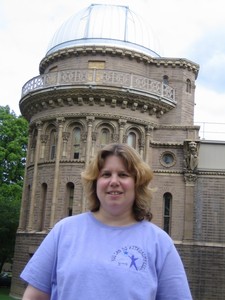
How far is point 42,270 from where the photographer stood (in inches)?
113

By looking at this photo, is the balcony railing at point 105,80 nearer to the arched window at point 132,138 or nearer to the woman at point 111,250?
the arched window at point 132,138

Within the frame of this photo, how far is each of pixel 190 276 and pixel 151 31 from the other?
15.9 metres

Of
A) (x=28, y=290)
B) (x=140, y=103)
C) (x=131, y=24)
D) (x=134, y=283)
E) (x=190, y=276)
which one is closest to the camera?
(x=134, y=283)

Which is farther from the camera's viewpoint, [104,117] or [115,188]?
[104,117]

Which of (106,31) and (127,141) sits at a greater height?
(106,31)

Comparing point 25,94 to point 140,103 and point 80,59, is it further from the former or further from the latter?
point 140,103

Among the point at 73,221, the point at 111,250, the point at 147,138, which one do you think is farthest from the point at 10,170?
the point at 111,250

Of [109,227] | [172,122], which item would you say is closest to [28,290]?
[109,227]

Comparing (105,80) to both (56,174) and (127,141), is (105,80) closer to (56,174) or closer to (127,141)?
(127,141)

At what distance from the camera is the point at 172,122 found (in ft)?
87.7

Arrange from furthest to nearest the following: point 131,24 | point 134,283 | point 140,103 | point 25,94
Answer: point 131,24
point 25,94
point 140,103
point 134,283

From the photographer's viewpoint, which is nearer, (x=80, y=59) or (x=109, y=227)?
(x=109, y=227)

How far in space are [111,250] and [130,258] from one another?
0.43 feet

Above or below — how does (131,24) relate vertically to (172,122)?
above
